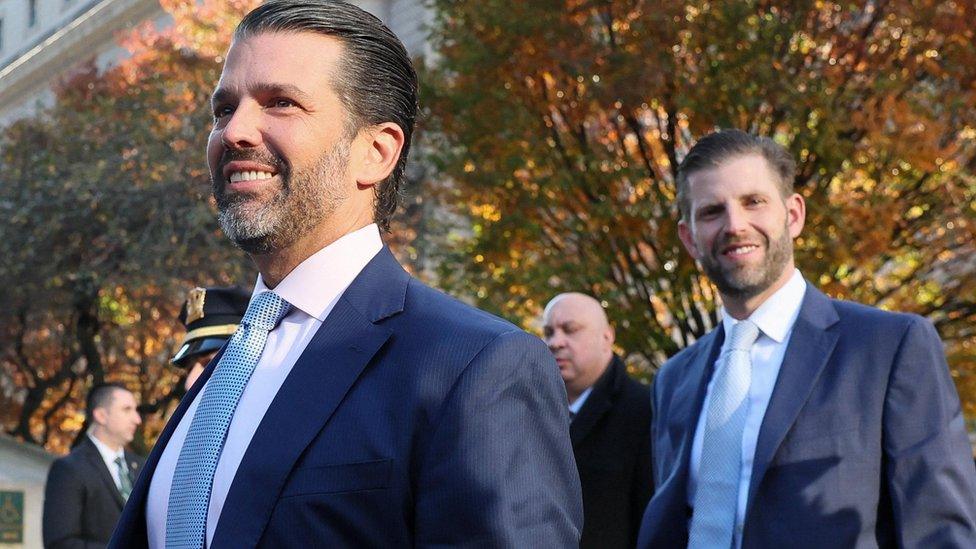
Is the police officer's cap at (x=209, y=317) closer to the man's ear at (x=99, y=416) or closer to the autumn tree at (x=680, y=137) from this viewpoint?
the man's ear at (x=99, y=416)

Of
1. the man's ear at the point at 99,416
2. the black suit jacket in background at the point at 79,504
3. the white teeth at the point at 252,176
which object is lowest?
the black suit jacket in background at the point at 79,504

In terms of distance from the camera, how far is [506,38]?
13344mm

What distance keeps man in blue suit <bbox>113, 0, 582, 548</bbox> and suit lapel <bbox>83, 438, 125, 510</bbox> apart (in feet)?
20.6

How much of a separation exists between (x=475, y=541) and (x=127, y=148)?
22.7 metres

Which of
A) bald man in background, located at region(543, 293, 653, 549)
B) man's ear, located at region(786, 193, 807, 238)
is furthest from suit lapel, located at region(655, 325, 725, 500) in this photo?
bald man in background, located at region(543, 293, 653, 549)

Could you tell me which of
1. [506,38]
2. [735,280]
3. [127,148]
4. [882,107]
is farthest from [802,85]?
[127,148]

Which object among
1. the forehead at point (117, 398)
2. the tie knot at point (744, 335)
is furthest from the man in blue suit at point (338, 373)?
the forehead at point (117, 398)

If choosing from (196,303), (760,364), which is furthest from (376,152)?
(196,303)

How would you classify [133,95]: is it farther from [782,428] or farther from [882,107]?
[782,428]

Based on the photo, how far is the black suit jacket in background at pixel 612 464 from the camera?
5988 millimetres

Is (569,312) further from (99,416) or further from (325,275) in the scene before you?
(325,275)

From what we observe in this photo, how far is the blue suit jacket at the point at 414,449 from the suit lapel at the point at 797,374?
65.7 inches

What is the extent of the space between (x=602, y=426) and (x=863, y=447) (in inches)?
101

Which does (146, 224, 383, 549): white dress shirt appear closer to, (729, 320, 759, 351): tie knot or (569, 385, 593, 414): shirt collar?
(729, 320, 759, 351): tie knot
